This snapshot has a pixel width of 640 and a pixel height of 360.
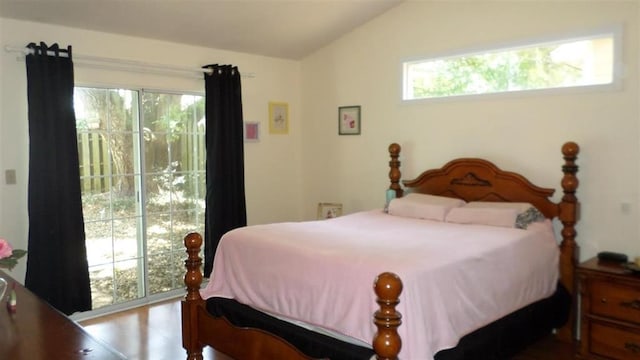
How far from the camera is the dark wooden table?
52.8 inches

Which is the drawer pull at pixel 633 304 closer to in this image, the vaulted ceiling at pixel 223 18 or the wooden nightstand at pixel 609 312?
the wooden nightstand at pixel 609 312

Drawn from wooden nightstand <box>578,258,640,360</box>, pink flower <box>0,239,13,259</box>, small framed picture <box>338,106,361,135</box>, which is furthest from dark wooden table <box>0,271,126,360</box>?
small framed picture <box>338,106,361,135</box>

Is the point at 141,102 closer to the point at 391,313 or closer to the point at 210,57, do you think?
the point at 210,57

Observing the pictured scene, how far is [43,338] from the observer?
4.77 ft

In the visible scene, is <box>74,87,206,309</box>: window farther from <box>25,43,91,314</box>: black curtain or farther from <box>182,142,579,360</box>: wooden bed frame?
<box>182,142,579,360</box>: wooden bed frame

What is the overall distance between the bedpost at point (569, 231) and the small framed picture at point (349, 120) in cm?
205

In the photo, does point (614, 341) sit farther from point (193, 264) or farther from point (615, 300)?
point (193, 264)

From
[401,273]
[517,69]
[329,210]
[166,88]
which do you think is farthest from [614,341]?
[166,88]

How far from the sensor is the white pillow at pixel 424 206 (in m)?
3.90

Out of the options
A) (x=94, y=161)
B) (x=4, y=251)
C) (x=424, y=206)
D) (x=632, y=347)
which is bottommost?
(x=632, y=347)

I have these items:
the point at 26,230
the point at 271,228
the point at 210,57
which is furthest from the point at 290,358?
the point at 210,57

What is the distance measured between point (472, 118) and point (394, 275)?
2606 mm

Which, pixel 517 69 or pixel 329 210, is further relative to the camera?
pixel 329 210

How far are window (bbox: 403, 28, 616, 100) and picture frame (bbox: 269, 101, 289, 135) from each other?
141 centimetres
